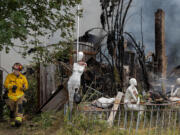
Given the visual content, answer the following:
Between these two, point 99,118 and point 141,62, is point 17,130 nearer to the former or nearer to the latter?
point 99,118

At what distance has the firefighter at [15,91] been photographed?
515 centimetres

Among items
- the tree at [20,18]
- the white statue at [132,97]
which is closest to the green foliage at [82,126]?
the white statue at [132,97]

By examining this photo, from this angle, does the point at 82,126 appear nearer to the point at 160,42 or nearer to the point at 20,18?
the point at 20,18

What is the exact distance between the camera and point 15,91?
5234 mm

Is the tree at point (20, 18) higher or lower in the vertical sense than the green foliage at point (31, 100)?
higher

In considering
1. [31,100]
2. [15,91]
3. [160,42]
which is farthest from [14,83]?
[160,42]

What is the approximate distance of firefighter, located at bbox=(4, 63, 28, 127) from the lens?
515 cm

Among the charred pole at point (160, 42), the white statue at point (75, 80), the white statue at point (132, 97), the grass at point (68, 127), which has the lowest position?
the grass at point (68, 127)

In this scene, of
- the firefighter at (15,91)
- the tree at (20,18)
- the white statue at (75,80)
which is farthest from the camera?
the firefighter at (15,91)

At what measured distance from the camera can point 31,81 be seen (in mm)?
6914

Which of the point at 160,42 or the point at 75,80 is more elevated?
the point at 160,42

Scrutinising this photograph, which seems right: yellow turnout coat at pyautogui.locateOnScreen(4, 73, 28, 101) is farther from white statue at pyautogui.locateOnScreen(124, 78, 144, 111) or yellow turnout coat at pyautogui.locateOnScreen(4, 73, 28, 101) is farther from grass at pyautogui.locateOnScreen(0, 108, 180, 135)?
white statue at pyautogui.locateOnScreen(124, 78, 144, 111)

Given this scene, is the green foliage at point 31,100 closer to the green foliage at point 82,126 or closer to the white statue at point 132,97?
the green foliage at point 82,126

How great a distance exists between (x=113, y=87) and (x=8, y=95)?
3.04 m
